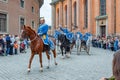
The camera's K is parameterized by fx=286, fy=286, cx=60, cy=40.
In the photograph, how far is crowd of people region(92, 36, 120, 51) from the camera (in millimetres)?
28922

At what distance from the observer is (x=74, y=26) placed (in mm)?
56312

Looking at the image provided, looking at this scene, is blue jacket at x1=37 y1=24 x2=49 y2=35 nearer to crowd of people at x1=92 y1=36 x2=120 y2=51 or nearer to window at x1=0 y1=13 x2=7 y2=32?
crowd of people at x1=92 y1=36 x2=120 y2=51

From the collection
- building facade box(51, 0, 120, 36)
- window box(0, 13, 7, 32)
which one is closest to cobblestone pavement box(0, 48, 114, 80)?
building facade box(51, 0, 120, 36)

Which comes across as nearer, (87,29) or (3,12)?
(3,12)

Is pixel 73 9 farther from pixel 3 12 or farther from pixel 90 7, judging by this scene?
pixel 3 12

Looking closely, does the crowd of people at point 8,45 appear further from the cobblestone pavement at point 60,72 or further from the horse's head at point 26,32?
the horse's head at point 26,32

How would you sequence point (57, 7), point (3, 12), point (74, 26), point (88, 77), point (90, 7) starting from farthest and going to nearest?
point (57, 7), point (74, 26), point (90, 7), point (3, 12), point (88, 77)

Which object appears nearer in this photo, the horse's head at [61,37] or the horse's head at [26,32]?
the horse's head at [26,32]

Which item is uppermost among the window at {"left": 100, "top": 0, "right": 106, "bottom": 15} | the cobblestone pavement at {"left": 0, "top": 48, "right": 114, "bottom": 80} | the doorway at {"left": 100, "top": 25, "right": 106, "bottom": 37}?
the window at {"left": 100, "top": 0, "right": 106, "bottom": 15}

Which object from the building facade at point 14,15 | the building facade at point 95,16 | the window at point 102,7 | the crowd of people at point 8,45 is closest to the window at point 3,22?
the building facade at point 14,15

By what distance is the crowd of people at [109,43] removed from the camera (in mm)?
28922

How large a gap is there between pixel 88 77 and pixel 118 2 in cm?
3054

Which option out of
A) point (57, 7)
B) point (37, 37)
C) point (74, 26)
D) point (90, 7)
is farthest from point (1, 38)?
point (57, 7)

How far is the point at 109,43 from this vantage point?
31.9 metres
